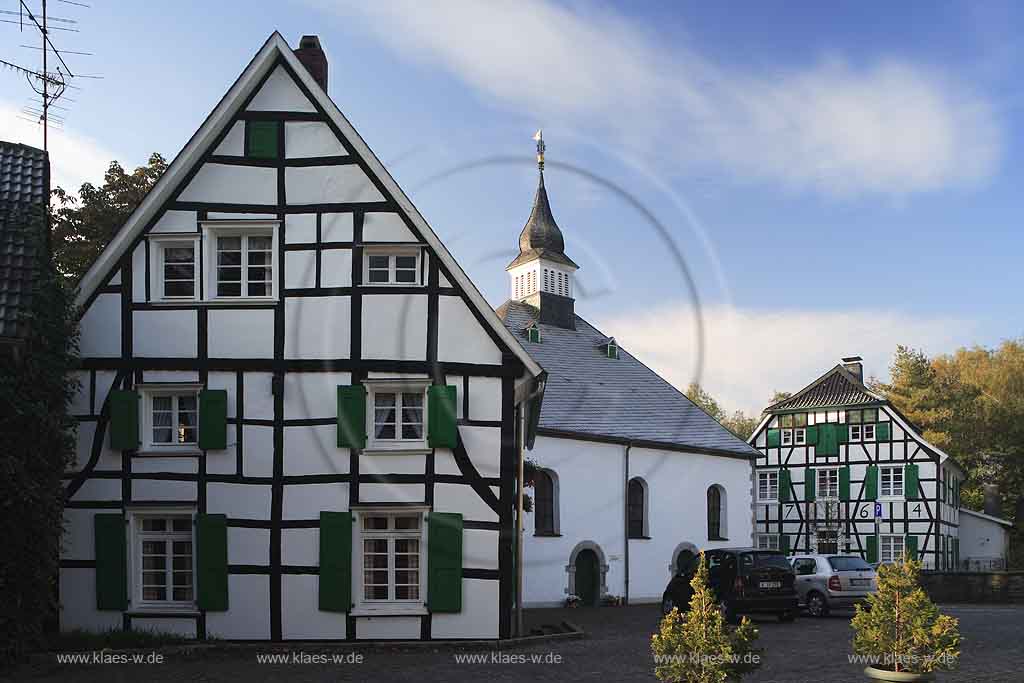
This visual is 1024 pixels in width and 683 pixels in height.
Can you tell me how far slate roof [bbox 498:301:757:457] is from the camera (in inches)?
1368

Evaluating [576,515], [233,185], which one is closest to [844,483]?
[576,515]

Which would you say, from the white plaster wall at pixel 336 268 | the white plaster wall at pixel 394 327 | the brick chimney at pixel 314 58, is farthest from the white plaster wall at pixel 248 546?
the brick chimney at pixel 314 58

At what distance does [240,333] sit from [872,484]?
37.2m

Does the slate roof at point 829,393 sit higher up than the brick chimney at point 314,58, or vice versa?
the brick chimney at point 314,58

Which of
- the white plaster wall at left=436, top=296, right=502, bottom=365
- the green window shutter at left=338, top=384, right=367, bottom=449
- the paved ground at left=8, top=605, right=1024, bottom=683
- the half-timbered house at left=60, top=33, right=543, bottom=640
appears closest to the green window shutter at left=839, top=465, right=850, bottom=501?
the paved ground at left=8, top=605, right=1024, bottom=683

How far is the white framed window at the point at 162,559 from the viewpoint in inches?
731

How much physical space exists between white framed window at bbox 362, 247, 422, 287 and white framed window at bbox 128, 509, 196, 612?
5.16 metres

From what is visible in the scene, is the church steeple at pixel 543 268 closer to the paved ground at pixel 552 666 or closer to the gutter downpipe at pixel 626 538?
the gutter downpipe at pixel 626 538

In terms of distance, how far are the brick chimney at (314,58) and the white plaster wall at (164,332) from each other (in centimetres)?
548

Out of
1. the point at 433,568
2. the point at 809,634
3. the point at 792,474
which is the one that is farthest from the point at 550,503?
the point at 792,474

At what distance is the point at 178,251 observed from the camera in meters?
19.4

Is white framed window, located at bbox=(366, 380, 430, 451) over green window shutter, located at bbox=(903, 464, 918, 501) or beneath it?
over

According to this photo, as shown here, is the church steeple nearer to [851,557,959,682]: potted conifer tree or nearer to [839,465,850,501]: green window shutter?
[839,465,850,501]: green window shutter

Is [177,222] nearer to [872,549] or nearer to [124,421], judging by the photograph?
[124,421]
